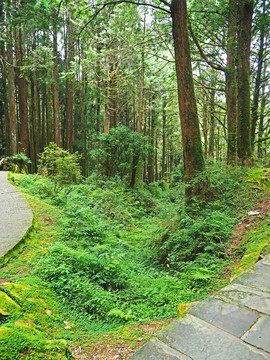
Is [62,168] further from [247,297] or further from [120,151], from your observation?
[247,297]

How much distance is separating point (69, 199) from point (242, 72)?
759cm

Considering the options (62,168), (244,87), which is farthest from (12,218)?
(244,87)

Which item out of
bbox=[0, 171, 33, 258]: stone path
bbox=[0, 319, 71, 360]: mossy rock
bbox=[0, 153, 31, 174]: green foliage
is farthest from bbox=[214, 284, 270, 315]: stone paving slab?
bbox=[0, 153, 31, 174]: green foliage

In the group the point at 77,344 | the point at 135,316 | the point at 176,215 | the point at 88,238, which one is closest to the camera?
the point at 77,344

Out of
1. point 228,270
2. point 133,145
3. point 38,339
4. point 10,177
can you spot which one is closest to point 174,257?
point 228,270

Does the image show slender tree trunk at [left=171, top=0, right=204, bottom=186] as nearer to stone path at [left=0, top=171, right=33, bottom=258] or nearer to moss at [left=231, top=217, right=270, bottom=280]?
moss at [left=231, top=217, right=270, bottom=280]

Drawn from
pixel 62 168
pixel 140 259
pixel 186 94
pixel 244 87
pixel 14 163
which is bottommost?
pixel 140 259

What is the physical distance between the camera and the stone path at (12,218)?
159 inches

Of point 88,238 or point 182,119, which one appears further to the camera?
point 182,119

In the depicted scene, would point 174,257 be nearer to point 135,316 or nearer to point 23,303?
point 135,316

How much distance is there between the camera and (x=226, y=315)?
2.06 meters

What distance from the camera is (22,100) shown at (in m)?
15.6

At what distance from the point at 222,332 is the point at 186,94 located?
5.69 meters

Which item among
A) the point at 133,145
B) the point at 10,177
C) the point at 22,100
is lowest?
the point at 10,177
